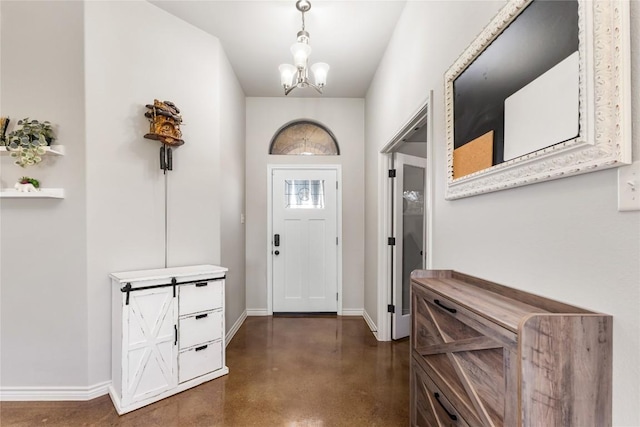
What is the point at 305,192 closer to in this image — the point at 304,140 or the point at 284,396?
the point at 304,140

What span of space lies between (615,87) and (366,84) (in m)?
3.12

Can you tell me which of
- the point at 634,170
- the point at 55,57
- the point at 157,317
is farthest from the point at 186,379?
the point at 634,170

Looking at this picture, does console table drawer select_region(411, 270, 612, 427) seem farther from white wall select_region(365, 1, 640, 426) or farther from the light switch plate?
the light switch plate

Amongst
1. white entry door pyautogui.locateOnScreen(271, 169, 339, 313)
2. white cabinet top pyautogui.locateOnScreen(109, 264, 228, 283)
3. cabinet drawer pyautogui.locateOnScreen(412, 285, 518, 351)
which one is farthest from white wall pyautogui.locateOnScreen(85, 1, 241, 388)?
cabinet drawer pyautogui.locateOnScreen(412, 285, 518, 351)

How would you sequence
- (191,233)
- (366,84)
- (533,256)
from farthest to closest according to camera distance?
(366,84) → (191,233) → (533,256)

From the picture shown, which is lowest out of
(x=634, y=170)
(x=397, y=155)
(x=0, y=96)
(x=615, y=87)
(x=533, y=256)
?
(x=533, y=256)

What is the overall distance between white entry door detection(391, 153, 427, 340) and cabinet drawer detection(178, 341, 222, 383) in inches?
68.8

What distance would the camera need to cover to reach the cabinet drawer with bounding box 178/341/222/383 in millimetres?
2145

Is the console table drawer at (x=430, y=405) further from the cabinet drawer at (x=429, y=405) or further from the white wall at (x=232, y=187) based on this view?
the white wall at (x=232, y=187)

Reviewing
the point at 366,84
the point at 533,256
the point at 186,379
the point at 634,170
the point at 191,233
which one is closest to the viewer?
the point at 634,170

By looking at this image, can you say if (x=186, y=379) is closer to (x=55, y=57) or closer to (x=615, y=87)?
(x=55, y=57)

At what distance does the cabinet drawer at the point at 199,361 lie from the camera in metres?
2.14

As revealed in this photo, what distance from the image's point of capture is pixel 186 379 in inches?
84.7

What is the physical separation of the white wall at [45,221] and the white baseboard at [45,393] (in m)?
0.04
